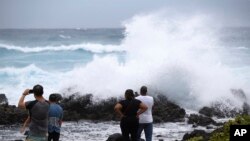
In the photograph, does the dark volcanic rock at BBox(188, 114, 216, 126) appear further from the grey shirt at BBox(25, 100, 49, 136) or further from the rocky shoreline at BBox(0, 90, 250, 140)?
the grey shirt at BBox(25, 100, 49, 136)

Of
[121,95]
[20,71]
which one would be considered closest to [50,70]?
[20,71]

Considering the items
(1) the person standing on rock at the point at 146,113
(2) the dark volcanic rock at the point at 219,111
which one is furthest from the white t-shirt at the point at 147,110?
(2) the dark volcanic rock at the point at 219,111

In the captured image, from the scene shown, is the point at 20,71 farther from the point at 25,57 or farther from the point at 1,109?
the point at 1,109

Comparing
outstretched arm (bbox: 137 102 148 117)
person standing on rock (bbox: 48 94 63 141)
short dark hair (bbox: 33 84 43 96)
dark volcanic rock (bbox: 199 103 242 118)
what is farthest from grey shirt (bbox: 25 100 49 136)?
dark volcanic rock (bbox: 199 103 242 118)

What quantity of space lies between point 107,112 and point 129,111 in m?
11.4

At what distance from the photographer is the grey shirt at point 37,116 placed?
7.82 m

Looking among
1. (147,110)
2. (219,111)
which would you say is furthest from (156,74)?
(147,110)

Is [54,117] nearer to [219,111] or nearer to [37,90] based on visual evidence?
[37,90]

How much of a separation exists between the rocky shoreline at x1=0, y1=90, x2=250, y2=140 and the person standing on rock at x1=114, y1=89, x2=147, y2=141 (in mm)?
9082

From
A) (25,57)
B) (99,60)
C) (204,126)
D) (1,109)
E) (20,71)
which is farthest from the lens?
(25,57)

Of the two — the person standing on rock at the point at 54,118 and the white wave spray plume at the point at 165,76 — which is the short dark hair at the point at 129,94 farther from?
the white wave spray plume at the point at 165,76

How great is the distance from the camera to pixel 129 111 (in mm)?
9656

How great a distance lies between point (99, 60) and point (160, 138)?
536 inches

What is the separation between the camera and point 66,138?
1680 centimetres
